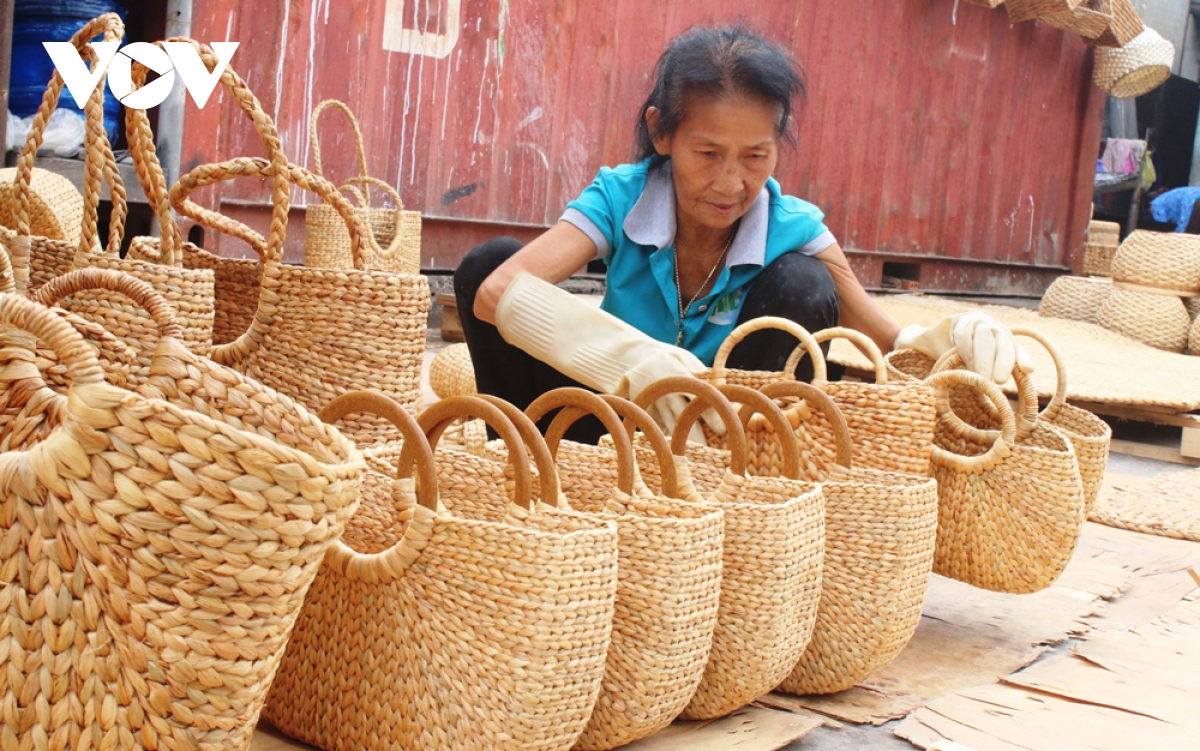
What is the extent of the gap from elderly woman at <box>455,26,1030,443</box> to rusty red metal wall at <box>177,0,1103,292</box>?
2284 millimetres

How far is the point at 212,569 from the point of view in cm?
84

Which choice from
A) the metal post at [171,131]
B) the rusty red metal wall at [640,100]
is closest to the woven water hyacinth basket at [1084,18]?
the rusty red metal wall at [640,100]

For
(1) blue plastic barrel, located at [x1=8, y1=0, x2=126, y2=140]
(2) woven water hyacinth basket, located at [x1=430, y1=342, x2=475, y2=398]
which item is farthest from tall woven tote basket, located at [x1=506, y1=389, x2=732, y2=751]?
(1) blue plastic barrel, located at [x1=8, y1=0, x2=126, y2=140]

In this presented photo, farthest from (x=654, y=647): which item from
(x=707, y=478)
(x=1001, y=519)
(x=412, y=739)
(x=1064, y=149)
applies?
(x=1064, y=149)

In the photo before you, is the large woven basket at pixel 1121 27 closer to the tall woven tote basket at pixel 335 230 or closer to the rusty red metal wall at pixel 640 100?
the rusty red metal wall at pixel 640 100

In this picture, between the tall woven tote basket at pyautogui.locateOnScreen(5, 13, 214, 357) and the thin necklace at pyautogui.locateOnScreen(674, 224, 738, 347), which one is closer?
the tall woven tote basket at pyautogui.locateOnScreen(5, 13, 214, 357)

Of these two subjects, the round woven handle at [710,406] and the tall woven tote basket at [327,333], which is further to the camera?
the tall woven tote basket at [327,333]

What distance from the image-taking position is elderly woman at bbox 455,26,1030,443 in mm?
2041

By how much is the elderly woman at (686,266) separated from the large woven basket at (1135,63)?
7.75 m

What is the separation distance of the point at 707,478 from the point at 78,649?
1017 millimetres

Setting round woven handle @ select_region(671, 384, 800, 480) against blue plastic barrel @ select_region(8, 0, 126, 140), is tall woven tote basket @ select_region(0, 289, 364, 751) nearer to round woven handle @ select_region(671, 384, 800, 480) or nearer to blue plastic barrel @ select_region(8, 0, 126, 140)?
round woven handle @ select_region(671, 384, 800, 480)

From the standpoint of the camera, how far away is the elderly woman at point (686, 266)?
204 centimetres

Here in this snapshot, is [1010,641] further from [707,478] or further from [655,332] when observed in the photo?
[655,332]

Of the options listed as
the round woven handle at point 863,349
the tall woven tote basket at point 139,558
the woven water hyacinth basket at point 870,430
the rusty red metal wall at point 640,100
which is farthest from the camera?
the rusty red metal wall at point 640,100
